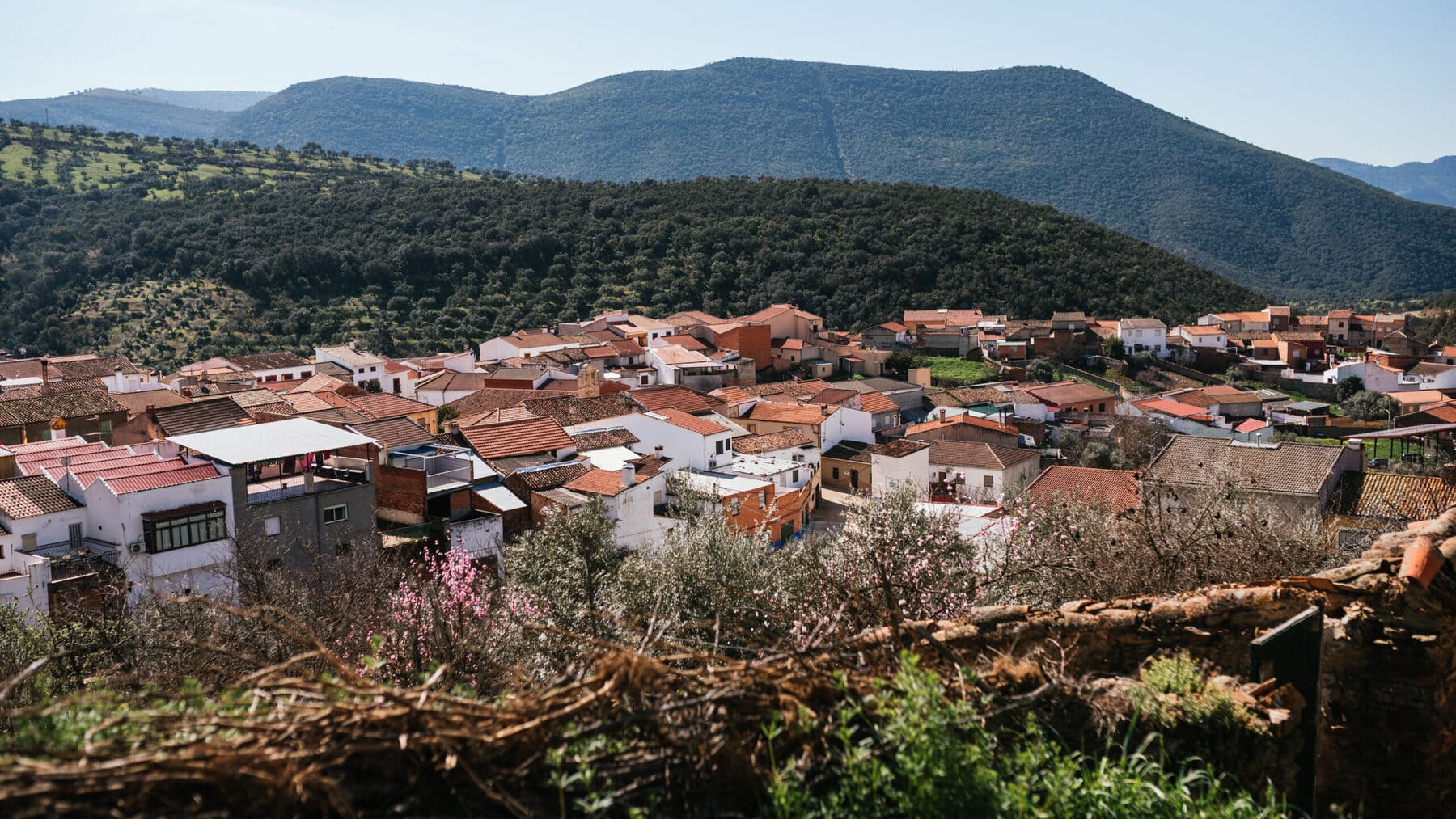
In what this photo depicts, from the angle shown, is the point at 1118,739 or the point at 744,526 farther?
the point at 744,526

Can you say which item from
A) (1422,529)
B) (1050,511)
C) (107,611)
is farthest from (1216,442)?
(107,611)

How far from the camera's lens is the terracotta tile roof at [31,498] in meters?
17.9

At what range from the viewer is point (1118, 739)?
4316mm

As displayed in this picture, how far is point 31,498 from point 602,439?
18.8m

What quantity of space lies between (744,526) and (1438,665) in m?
24.2

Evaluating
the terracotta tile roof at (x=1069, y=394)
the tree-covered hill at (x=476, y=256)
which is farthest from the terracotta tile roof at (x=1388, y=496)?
the tree-covered hill at (x=476, y=256)

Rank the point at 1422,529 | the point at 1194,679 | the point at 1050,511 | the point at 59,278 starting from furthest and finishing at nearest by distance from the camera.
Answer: the point at 59,278
the point at 1050,511
the point at 1422,529
the point at 1194,679

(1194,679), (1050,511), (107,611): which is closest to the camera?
(1194,679)

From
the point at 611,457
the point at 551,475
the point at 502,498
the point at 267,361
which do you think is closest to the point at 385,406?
the point at 611,457

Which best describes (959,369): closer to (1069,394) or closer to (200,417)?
(1069,394)

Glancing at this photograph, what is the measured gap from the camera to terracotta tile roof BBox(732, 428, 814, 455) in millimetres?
39312

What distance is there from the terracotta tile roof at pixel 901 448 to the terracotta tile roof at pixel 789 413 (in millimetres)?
3740

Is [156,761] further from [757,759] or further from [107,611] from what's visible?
[107,611]

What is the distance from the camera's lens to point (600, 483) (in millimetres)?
26500
